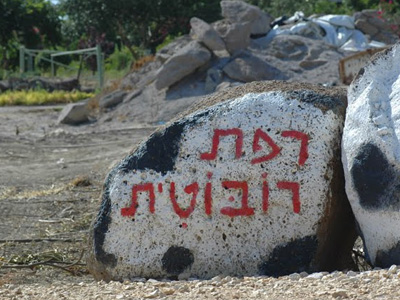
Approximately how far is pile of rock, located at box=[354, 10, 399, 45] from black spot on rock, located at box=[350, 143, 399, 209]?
1399 cm

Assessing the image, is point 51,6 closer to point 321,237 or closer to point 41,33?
point 41,33

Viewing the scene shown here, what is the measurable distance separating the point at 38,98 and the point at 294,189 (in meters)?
15.7

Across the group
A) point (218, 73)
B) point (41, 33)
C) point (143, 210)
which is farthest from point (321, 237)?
point (41, 33)

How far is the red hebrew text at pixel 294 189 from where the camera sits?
4.11 meters

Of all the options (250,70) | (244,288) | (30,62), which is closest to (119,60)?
(30,62)

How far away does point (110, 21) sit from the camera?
89.7ft

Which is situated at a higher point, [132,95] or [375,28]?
[375,28]

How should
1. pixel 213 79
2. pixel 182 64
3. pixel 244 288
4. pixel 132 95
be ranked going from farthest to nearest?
1. pixel 132 95
2. pixel 182 64
3. pixel 213 79
4. pixel 244 288

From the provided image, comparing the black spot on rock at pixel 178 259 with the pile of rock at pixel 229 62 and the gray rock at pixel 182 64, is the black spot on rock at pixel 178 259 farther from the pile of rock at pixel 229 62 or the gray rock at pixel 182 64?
the gray rock at pixel 182 64

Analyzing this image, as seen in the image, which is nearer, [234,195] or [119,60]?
[234,195]

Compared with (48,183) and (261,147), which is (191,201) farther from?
(48,183)

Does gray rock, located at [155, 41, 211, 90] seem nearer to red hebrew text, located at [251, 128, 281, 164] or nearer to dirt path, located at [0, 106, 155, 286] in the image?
dirt path, located at [0, 106, 155, 286]

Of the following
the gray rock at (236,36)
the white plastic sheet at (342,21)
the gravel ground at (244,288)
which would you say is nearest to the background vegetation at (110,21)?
the white plastic sheet at (342,21)

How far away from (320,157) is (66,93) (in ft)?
54.3
